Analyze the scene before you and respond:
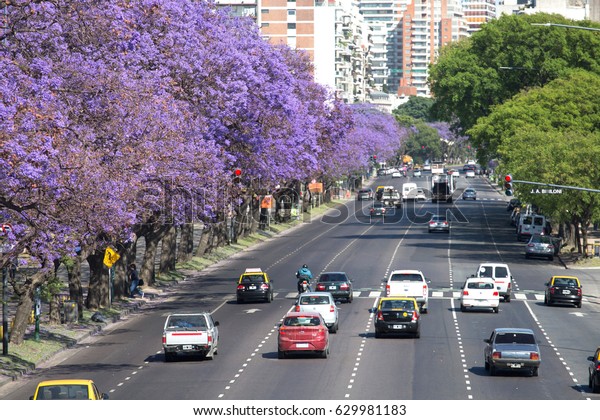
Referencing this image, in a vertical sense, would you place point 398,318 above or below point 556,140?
below

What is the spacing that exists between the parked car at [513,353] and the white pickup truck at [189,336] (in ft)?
29.3

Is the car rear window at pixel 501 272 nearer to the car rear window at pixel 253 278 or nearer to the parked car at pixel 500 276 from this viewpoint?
the parked car at pixel 500 276

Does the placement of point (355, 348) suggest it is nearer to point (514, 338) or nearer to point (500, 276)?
point (514, 338)

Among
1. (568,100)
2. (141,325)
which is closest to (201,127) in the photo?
(141,325)

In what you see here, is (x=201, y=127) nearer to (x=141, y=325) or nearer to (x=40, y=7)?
(x=141, y=325)

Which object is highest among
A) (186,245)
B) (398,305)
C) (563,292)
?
(398,305)

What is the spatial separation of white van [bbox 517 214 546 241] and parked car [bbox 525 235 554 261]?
14.5 metres

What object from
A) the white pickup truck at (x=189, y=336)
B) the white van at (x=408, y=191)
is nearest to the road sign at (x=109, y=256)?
the white pickup truck at (x=189, y=336)

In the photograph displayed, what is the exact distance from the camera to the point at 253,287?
193 ft

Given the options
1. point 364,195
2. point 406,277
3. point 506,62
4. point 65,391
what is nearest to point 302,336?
point 65,391

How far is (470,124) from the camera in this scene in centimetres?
11838

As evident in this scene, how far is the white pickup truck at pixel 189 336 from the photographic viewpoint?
4009 cm

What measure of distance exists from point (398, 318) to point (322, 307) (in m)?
3.11
